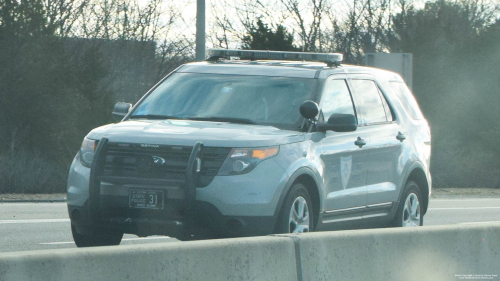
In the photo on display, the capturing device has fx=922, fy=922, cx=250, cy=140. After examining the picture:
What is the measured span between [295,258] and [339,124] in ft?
9.93

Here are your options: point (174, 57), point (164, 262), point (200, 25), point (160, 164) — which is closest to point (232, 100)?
point (160, 164)

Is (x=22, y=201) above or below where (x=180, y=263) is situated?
below

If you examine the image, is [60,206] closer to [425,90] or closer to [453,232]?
[453,232]

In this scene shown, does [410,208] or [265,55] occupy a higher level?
[265,55]

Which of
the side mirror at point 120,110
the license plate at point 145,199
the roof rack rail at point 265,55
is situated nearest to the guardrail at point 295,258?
the license plate at point 145,199

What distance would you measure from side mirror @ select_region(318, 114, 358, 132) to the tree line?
28.6 meters

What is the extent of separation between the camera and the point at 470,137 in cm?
4825

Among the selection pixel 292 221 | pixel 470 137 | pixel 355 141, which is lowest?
pixel 470 137

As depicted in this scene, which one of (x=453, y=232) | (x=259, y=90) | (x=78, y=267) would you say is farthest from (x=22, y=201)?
(x=78, y=267)

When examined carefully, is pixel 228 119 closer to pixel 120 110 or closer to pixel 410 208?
pixel 120 110

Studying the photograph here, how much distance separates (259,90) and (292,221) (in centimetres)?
142

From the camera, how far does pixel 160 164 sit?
23.4 feet

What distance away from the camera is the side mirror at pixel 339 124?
8.04 metres

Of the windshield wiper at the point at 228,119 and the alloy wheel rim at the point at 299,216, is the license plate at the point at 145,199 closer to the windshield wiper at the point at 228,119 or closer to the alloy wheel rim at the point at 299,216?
the alloy wheel rim at the point at 299,216
